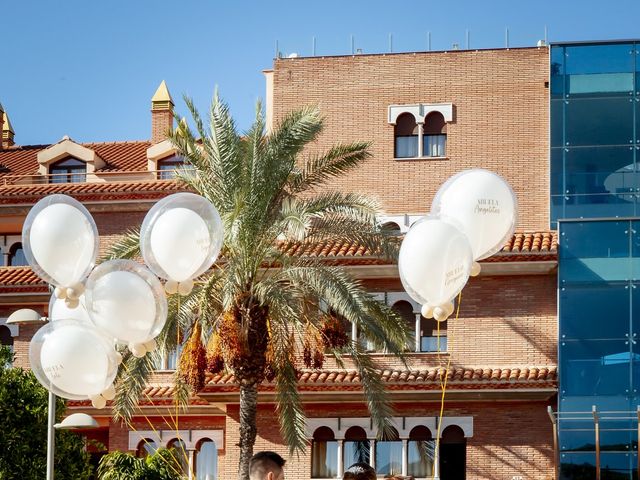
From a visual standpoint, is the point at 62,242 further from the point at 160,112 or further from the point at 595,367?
the point at 160,112

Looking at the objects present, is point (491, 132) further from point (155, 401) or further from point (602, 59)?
point (155, 401)

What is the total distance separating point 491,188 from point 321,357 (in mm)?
11590

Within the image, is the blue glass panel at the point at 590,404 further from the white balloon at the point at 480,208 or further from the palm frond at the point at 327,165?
the white balloon at the point at 480,208

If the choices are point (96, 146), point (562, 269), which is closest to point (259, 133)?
point (562, 269)

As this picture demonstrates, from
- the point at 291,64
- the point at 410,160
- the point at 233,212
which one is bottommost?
the point at 233,212

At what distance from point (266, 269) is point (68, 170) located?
14.3 metres

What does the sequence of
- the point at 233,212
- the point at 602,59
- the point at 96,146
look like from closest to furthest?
the point at 233,212
the point at 602,59
the point at 96,146

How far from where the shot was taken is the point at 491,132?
33531 mm

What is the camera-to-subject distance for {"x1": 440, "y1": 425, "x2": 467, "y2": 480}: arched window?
31.6m

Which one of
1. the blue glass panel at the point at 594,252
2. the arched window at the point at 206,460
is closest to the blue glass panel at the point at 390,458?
the arched window at the point at 206,460

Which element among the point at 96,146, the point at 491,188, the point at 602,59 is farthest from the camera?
the point at 96,146

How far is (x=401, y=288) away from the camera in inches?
1278

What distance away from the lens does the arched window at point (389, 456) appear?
3184 centimetres

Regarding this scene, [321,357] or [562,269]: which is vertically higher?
[562,269]
